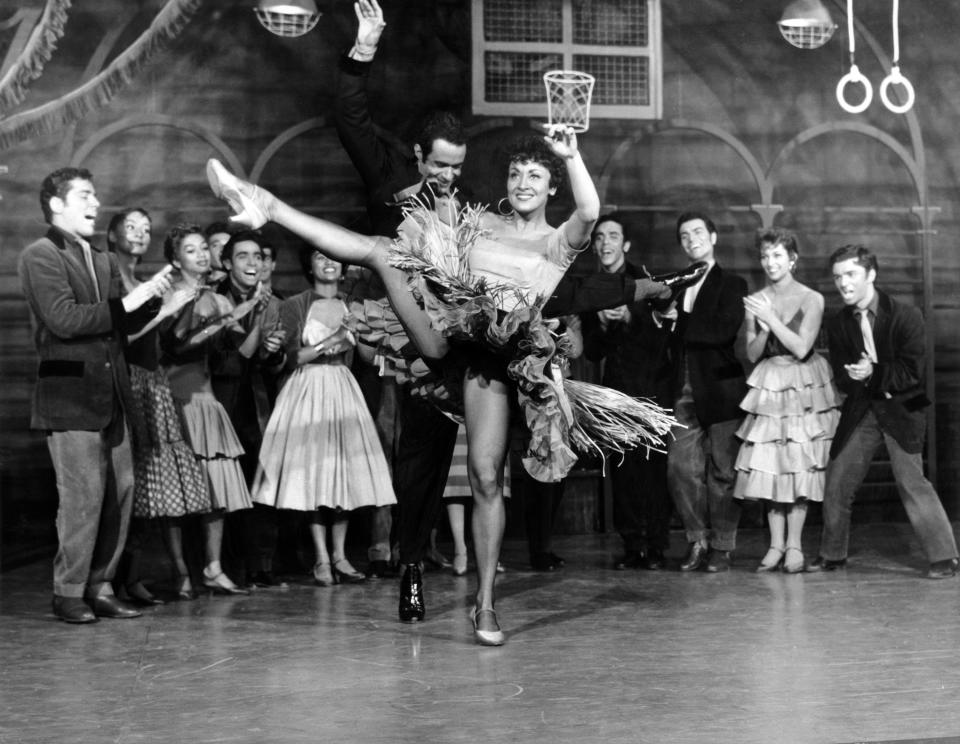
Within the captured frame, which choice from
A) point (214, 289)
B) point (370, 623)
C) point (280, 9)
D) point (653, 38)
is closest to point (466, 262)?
point (370, 623)

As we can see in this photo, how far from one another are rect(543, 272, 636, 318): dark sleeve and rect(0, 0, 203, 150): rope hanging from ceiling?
3482 mm

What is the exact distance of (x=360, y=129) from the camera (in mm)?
5426

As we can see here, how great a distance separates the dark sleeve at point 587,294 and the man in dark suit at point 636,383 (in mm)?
1053

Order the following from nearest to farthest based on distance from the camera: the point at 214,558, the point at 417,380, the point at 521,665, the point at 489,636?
the point at 521,665, the point at 489,636, the point at 417,380, the point at 214,558

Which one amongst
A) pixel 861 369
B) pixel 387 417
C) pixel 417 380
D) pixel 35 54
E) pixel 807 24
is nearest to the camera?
pixel 417 380

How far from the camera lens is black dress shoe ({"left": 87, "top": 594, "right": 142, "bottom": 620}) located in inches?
214

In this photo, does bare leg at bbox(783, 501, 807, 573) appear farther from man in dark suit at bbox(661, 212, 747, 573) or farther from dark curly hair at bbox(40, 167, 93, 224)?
dark curly hair at bbox(40, 167, 93, 224)

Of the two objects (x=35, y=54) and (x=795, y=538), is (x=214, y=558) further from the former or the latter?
(x=35, y=54)

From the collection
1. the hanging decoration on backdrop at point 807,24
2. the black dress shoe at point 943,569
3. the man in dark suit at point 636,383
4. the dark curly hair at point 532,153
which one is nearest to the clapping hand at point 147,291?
the dark curly hair at point 532,153

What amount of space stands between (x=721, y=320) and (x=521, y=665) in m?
2.51

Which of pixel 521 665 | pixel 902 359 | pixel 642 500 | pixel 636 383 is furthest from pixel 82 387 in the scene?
pixel 902 359

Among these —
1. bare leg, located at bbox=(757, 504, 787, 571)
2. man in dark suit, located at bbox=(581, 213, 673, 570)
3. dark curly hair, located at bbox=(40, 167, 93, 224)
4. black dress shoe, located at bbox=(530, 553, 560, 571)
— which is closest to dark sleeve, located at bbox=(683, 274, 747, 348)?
man in dark suit, located at bbox=(581, 213, 673, 570)

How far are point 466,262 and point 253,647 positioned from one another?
150 cm

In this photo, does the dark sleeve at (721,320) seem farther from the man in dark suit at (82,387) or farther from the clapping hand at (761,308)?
the man in dark suit at (82,387)
